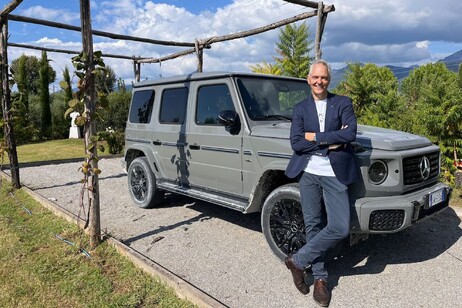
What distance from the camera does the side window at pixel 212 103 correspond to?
470 cm

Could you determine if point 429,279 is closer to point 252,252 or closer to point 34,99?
point 252,252

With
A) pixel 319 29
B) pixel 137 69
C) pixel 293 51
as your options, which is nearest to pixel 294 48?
pixel 293 51

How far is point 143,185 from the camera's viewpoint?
631 cm

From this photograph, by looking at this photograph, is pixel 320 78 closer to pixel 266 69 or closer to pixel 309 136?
pixel 309 136

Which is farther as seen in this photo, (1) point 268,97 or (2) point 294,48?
(2) point 294,48

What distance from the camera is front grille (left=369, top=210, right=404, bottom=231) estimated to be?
11.0 feet

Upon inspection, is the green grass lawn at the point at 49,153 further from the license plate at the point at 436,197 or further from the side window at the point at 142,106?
the license plate at the point at 436,197

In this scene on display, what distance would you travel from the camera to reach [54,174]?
9.62 metres

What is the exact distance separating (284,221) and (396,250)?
4.79ft

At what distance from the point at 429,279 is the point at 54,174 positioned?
28.8 feet

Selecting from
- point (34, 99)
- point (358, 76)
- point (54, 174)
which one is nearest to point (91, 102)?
point (54, 174)

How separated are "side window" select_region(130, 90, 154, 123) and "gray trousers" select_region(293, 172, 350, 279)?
11.5 ft

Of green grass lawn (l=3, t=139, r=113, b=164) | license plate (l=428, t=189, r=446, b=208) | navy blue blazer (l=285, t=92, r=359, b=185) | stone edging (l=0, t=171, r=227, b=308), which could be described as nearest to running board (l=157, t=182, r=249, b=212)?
stone edging (l=0, t=171, r=227, b=308)

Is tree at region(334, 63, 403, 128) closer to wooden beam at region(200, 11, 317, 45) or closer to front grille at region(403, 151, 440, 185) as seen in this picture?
wooden beam at region(200, 11, 317, 45)
